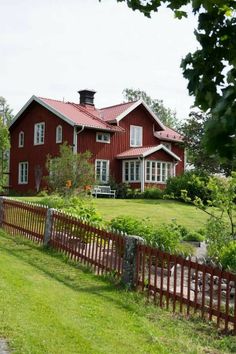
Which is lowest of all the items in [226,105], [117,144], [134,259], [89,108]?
[134,259]

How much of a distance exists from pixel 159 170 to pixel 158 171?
11 cm

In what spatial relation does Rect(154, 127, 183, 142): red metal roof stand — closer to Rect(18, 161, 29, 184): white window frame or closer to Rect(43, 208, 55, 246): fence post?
Rect(18, 161, 29, 184): white window frame

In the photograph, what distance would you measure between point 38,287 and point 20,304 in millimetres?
1240

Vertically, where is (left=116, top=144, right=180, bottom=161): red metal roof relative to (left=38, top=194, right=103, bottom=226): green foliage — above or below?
above

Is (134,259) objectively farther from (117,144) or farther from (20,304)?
(117,144)

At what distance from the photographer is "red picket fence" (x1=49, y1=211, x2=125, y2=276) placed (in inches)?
368

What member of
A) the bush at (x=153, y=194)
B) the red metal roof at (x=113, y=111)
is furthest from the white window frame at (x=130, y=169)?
the red metal roof at (x=113, y=111)

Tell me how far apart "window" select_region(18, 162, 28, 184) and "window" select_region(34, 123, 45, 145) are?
2285 millimetres

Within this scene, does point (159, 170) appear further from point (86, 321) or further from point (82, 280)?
point (86, 321)

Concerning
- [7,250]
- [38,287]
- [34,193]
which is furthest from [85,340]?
[34,193]

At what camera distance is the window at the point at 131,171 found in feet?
117

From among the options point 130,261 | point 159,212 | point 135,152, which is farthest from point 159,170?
point 130,261

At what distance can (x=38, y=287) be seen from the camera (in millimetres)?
8094

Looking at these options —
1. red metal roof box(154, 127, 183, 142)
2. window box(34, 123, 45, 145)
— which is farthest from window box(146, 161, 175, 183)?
window box(34, 123, 45, 145)
